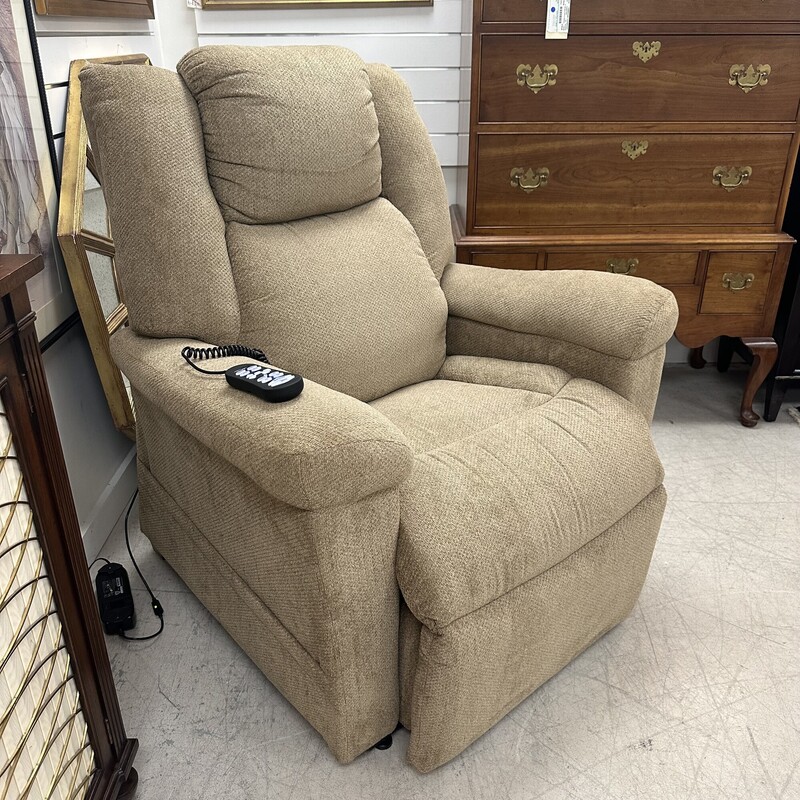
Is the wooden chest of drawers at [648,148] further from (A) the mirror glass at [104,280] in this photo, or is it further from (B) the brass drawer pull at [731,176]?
(A) the mirror glass at [104,280]

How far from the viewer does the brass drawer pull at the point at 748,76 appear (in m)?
2.02

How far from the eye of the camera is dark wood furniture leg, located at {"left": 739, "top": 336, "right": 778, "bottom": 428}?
232 cm

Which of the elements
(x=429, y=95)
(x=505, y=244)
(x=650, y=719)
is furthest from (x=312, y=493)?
(x=429, y=95)

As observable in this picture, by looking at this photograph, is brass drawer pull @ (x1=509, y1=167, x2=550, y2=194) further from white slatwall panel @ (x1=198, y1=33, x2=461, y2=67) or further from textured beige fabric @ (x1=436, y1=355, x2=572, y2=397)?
textured beige fabric @ (x1=436, y1=355, x2=572, y2=397)

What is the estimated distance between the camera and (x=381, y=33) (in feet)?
7.68

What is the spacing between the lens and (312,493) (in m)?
0.98

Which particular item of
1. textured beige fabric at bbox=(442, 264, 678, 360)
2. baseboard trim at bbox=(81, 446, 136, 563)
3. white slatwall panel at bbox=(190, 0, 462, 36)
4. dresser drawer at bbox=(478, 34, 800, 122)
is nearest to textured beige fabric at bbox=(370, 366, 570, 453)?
textured beige fabric at bbox=(442, 264, 678, 360)

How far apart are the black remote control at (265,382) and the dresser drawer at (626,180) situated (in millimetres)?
1251

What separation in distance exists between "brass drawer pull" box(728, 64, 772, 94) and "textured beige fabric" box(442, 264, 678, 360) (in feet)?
2.88

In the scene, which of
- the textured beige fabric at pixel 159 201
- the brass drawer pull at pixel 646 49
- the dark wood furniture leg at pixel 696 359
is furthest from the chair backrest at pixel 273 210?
the dark wood furniture leg at pixel 696 359

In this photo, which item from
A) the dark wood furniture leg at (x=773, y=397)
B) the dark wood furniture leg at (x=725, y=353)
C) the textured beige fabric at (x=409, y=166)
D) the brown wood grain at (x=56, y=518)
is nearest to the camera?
the brown wood grain at (x=56, y=518)

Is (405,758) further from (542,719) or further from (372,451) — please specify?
(372,451)

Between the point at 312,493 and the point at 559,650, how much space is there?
65 centimetres

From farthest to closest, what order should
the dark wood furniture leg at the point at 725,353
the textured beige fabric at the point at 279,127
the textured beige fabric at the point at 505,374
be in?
1. the dark wood furniture leg at the point at 725,353
2. the textured beige fabric at the point at 505,374
3. the textured beige fabric at the point at 279,127
